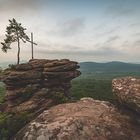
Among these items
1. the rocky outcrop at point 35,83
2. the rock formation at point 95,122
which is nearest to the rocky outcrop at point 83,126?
the rock formation at point 95,122

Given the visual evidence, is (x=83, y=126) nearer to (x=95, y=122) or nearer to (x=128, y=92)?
(x=95, y=122)

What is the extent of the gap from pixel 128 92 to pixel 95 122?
19.4 feet

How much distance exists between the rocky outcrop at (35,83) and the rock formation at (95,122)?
7932 mm

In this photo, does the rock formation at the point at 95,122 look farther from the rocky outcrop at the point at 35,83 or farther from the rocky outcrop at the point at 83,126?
the rocky outcrop at the point at 35,83

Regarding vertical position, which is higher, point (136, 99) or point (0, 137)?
point (136, 99)

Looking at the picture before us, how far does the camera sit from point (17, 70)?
165ft

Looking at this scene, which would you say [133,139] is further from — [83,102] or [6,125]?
[6,125]

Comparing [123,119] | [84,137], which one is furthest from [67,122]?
[123,119]

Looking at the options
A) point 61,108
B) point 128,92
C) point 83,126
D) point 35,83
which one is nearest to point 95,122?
point 83,126

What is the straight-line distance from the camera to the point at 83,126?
113 feet

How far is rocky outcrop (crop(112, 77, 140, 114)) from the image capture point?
113 ft

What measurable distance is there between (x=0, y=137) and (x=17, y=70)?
545 inches

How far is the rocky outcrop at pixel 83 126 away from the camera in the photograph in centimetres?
3362

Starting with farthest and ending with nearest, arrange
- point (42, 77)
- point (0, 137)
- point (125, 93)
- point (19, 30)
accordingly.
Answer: point (19, 30) < point (42, 77) < point (0, 137) < point (125, 93)
